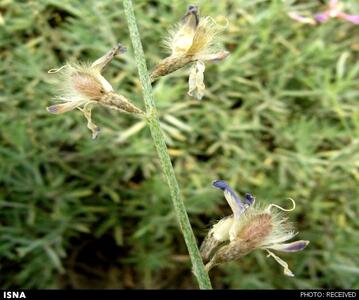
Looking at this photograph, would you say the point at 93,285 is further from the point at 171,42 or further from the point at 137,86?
the point at 171,42

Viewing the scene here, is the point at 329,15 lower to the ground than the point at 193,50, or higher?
lower

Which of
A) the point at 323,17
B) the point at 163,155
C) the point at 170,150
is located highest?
the point at 163,155

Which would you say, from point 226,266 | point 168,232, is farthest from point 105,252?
point 226,266

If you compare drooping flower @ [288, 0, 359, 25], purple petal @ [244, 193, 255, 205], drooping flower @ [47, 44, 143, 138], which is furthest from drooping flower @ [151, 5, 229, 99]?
drooping flower @ [288, 0, 359, 25]

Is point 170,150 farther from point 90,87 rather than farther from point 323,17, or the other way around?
point 90,87

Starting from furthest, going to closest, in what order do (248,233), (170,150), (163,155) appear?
(170,150) < (248,233) < (163,155)

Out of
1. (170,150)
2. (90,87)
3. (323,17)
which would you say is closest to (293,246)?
(90,87)

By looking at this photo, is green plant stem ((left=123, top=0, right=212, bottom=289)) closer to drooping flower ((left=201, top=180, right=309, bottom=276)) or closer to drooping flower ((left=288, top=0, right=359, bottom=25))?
drooping flower ((left=201, top=180, right=309, bottom=276))
